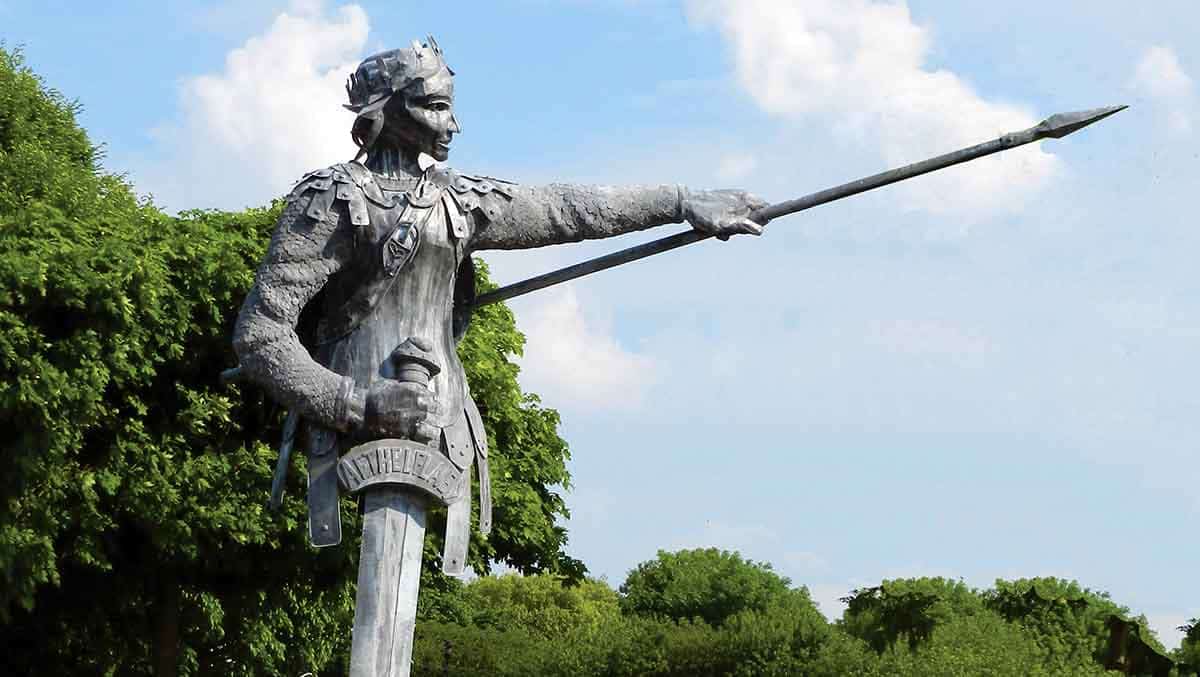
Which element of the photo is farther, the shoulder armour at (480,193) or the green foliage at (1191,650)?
the green foliage at (1191,650)

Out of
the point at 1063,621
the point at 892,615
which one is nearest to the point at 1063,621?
the point at 1063,621

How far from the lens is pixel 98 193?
29.9m

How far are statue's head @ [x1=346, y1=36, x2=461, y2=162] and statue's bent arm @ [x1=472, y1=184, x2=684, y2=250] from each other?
53 cm

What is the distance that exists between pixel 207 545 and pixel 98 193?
6259 mm

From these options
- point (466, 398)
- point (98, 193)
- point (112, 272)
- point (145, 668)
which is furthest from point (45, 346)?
point (466, 398)

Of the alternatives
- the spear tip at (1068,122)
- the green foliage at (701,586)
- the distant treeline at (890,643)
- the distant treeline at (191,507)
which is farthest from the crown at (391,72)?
the green foliage at (701,586)

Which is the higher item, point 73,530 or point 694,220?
point 73,530

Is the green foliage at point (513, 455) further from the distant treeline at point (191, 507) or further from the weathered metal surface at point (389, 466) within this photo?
the weathered metal surface at point (389, 466)

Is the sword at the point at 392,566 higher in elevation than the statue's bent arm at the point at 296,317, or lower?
lower

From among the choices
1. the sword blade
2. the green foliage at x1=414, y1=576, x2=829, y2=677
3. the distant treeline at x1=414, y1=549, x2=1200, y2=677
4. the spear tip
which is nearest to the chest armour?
the sword blade

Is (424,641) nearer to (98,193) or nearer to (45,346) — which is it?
(98,193)

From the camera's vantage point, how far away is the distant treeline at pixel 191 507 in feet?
82.0

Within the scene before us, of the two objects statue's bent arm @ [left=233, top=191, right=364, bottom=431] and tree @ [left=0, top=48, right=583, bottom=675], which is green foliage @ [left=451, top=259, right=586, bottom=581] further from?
statue's bent arm @ [left=233, top=191, right=364, bottom=431]

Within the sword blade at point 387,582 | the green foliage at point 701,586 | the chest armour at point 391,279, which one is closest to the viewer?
the sword blade at point 387,582
